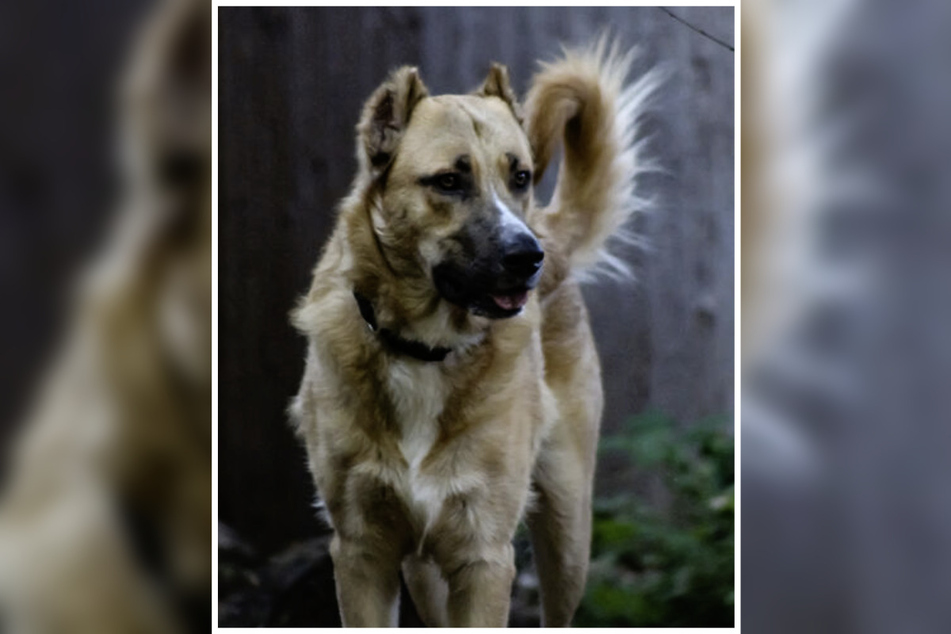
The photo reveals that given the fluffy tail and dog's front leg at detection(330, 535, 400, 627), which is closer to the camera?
dog's front leg at detection(330, 535, 400, 627)

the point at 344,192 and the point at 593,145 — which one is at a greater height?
the point at 593,145

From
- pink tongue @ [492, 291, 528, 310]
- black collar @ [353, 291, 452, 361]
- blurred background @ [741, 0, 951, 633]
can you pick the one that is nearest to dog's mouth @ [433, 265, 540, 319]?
pink tongue @ [492, 291, 528, 310]

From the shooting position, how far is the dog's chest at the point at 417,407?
314cm

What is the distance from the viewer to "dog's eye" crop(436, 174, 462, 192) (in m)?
3.03

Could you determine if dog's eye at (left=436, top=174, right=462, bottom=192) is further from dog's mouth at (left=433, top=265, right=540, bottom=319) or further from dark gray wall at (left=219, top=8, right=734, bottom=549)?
dark gray wall at (left=219, top=8, right=734, bottom=549)

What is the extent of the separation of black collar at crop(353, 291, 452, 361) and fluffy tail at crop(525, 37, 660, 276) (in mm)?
508

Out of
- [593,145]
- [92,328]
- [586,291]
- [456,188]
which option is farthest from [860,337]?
[92,328]

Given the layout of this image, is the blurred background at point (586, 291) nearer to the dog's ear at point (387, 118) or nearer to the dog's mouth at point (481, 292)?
the dog's ear at point (387, 118)

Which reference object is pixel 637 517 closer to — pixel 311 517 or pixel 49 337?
pixel 311 517

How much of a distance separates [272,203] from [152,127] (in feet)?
1.35

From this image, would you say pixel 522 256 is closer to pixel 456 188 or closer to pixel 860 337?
pixel 456 188

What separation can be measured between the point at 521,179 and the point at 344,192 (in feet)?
1.71

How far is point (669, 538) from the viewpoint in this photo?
3312mm

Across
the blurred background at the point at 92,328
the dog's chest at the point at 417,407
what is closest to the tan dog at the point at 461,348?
the dog's chest at the point at 417,407
